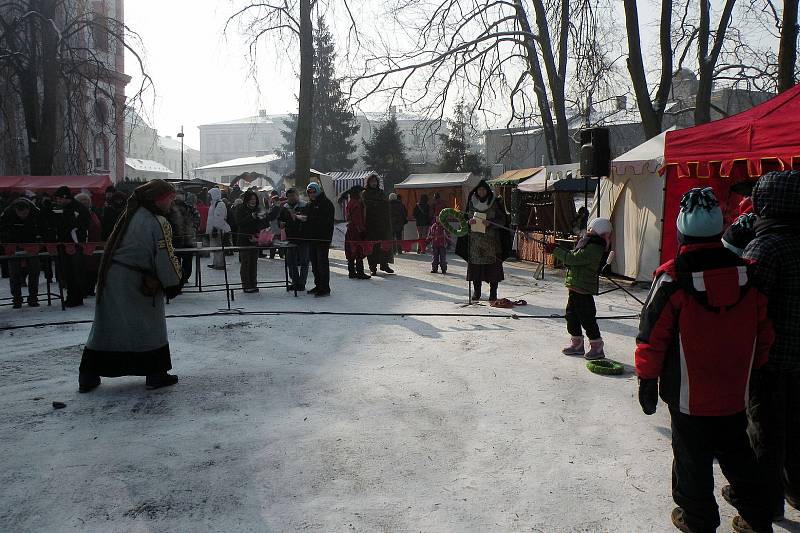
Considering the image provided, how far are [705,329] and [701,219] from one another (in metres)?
0.48

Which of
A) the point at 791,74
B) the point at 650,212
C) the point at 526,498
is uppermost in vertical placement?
the point at 791,74

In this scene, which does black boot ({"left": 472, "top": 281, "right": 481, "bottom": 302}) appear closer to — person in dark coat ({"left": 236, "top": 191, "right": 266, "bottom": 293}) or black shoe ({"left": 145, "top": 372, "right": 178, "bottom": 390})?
person in dark coat ({"left": 236, "top": 191, "right": 266, "bottom": 293})

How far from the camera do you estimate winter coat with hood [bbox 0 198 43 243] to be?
1081 cm

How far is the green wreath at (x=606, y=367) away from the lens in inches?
243

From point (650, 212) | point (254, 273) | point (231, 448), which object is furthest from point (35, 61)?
point (231, 448)

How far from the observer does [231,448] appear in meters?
4.47

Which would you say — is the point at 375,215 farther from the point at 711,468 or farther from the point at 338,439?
the point at 711,468

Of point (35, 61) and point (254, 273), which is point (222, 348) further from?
point (35, 61)

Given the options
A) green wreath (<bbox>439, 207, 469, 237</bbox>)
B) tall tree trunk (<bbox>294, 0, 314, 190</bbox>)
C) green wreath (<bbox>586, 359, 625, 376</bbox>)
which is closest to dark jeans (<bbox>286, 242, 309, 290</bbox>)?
green wreath (<bbox>439, 207, 469, 237</bbox>)

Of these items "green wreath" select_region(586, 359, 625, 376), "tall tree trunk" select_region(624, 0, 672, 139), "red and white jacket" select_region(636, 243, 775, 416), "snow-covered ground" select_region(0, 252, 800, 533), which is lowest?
"snow-covered ground" select_region(0, 252, 800, 533)

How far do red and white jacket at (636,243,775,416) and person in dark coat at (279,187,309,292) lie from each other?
8331 mm

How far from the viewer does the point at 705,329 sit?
3.03m

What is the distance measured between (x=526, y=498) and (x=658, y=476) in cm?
84

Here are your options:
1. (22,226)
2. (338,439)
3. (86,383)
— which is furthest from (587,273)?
(22,226)
